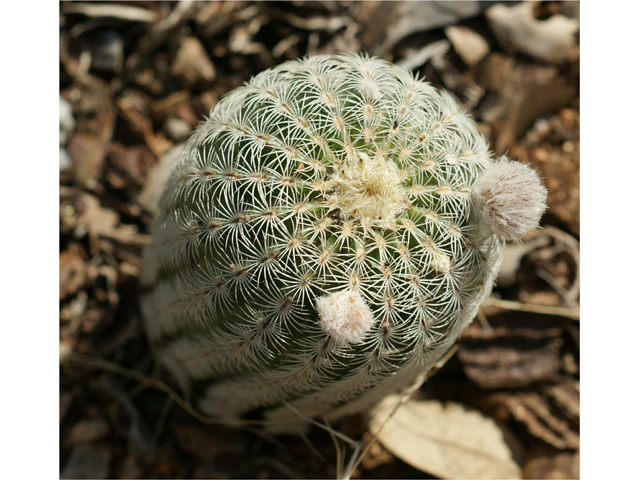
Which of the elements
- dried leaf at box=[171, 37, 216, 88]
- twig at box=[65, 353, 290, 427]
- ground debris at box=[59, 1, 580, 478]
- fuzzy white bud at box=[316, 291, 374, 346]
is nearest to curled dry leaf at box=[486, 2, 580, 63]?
ground debris at box=[59, 1, 580, 478]

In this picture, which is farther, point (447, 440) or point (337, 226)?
point (447, 440)

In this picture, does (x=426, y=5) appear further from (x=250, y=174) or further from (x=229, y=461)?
(x=229, y=461)

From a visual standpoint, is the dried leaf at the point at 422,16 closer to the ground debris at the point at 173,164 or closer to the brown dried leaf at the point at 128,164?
the ground debris at the point at 173,164

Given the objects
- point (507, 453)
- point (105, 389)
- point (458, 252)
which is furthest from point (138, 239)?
point (507, 453)

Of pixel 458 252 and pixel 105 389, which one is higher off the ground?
pixel 458 252

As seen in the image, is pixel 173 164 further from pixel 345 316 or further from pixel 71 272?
pixel 345 316

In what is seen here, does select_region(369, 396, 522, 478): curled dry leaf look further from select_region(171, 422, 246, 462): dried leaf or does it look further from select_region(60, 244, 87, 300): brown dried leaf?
select_region(60, 244, 87, 300): brown dried leaf

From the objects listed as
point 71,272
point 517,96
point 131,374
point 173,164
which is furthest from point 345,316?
point 517,96
